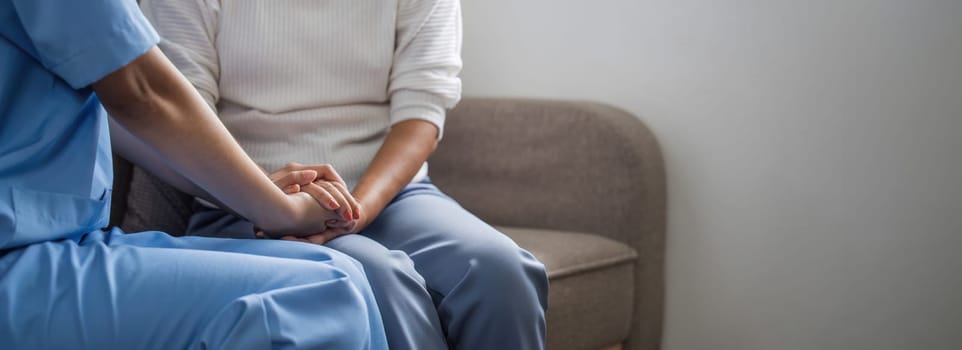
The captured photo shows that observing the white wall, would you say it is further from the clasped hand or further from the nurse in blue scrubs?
the nurse in blue scrubs

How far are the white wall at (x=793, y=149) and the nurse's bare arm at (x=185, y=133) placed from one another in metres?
0.88

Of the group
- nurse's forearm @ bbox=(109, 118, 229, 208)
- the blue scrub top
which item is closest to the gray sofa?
nurse's forearm @ bbox=(109, 118, 229, 208)

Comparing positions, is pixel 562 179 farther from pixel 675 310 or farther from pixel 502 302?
pixel 502 302

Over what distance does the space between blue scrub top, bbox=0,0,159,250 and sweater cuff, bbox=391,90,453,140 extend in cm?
55

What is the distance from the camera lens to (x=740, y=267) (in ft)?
5.65

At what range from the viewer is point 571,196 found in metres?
1.73

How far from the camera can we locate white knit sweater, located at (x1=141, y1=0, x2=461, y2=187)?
4.45 ft

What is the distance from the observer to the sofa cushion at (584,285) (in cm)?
142

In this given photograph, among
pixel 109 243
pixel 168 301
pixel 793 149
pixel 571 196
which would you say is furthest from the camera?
pixel 571 196

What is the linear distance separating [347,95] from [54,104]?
57cm

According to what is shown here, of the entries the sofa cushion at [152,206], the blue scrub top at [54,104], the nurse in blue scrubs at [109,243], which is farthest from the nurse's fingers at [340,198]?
the sofa cushion at [152,206]

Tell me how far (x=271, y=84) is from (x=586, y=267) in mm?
539

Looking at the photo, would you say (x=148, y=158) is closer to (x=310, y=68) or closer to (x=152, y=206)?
(x=152, y=206)

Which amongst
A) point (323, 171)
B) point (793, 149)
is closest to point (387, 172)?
point (323, 171)
